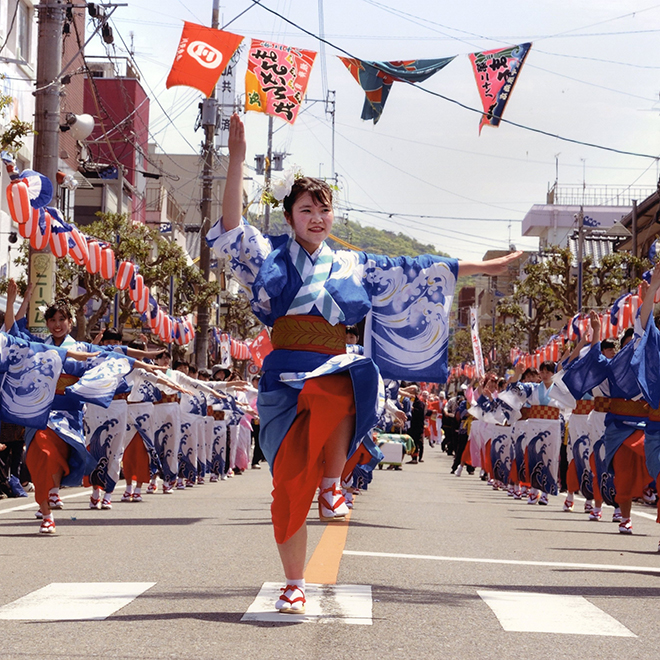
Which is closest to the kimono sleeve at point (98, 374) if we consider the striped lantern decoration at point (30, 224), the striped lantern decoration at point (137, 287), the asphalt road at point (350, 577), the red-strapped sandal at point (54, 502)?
the red-strapped sandal at point (54, 502)

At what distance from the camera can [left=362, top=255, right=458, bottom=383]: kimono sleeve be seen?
294 inches

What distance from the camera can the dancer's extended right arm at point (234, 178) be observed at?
242 inches

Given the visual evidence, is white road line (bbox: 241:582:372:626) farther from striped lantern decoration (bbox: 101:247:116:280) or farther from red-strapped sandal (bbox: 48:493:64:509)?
striped lantern decoration (bbox: 101:247:116:280)

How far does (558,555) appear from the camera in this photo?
9219mm

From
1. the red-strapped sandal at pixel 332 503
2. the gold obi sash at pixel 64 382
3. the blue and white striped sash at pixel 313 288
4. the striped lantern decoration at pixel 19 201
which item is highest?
the striped lantern decoration at pixel 19 201

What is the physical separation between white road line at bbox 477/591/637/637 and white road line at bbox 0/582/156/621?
70.4 inches

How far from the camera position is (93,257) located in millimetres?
19859

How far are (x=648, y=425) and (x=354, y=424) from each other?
495 centimetres

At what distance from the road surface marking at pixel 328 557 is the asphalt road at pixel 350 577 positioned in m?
0.08

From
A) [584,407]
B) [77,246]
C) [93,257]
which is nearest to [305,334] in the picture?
[584,407]

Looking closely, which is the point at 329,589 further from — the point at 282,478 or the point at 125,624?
the point at 125,624

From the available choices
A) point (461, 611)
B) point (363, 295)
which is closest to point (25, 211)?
point (363, 295)

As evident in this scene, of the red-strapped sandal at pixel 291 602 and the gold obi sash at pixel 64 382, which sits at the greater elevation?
the gold obi sash at pixel 64 382

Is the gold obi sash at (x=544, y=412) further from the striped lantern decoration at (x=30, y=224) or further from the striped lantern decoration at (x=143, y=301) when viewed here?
the striped lantern decoration at (x=143, y=301)
